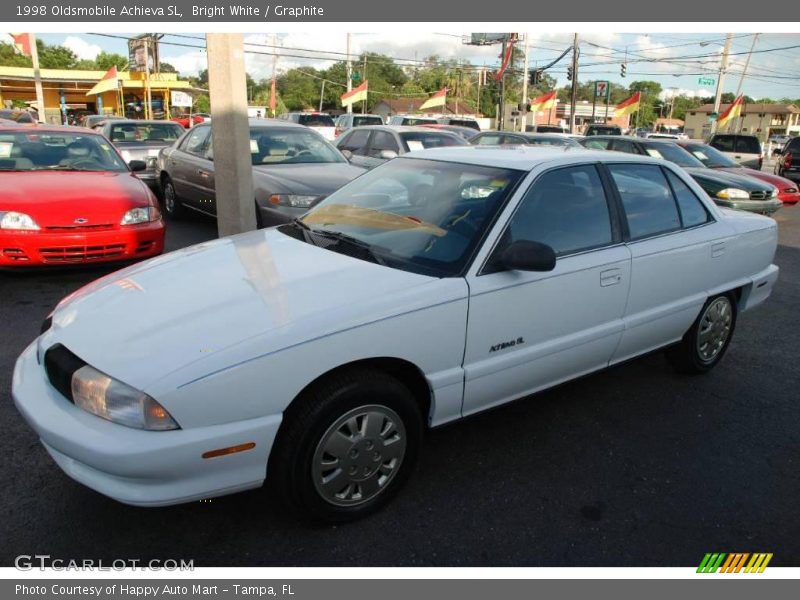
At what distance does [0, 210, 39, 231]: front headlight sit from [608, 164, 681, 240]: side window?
15.9 feet

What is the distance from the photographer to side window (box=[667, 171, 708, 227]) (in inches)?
162

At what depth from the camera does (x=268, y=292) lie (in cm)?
272

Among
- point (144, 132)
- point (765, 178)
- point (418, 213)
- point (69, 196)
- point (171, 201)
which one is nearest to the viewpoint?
point (418, 213)

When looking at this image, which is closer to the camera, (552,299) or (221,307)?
(221,307)

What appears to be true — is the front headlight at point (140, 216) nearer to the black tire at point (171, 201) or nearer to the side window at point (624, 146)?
the black tire at point (171, 201)

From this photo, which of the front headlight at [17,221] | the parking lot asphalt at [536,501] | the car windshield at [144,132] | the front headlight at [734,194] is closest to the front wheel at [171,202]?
the car windshield at [144,132]

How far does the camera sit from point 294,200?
710cm

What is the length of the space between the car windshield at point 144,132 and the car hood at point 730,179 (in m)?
10.6

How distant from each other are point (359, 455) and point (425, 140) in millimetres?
9355

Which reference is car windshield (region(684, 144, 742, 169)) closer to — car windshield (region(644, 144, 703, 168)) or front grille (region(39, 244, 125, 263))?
car windshield (region(644, 144, 703, 168))

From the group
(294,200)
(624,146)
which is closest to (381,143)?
(294,200)

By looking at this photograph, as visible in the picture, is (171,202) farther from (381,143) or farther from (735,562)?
(735,562)

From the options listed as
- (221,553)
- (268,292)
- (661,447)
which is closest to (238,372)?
(268,292)

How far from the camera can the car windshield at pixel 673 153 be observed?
1178cm
